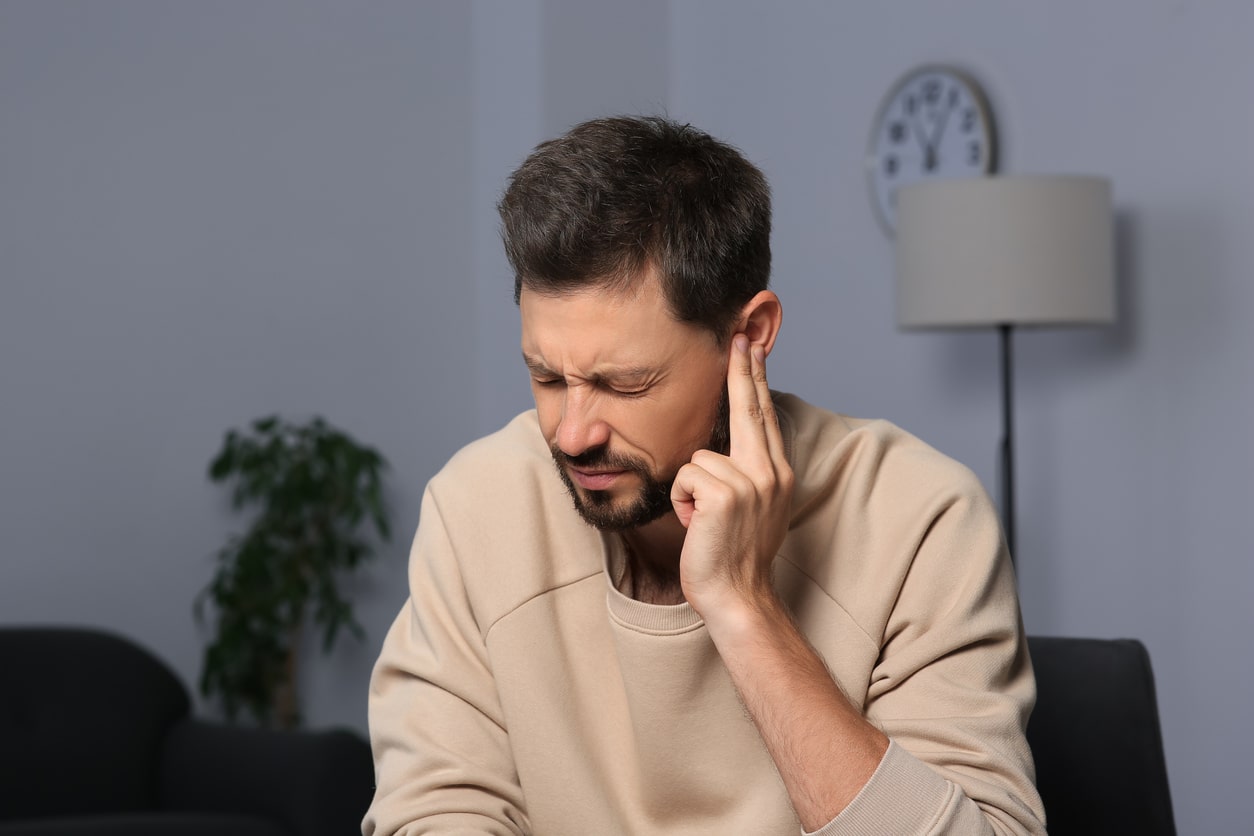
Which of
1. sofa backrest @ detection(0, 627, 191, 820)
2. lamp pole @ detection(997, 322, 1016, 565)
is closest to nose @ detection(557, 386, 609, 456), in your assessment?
lamp pole @ detection(997, 322, 1016, 565)

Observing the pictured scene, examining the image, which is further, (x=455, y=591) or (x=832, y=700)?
(x=455, y=591)

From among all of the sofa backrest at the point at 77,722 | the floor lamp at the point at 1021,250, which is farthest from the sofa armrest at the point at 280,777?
the floor lamp at the point at 1021,250

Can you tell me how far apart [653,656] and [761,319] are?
0.36 m

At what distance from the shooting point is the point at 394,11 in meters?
4.38

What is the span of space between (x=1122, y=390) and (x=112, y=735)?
242cm

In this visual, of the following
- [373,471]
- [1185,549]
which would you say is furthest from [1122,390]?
[373,471]

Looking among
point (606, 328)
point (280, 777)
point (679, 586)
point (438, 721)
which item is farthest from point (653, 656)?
point (280, 777)

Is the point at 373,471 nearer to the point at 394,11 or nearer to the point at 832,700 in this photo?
the point at 394,11

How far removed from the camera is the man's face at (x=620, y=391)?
1363 mm

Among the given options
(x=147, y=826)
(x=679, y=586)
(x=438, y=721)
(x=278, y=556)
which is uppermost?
(x=679, y=586)

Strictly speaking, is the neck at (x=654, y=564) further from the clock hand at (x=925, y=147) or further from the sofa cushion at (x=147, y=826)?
the clock hand at (x=925, y=147)

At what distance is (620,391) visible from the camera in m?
1.38

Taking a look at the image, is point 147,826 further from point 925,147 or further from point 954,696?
point 925,147

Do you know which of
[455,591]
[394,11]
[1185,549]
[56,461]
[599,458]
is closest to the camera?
[599,458]
